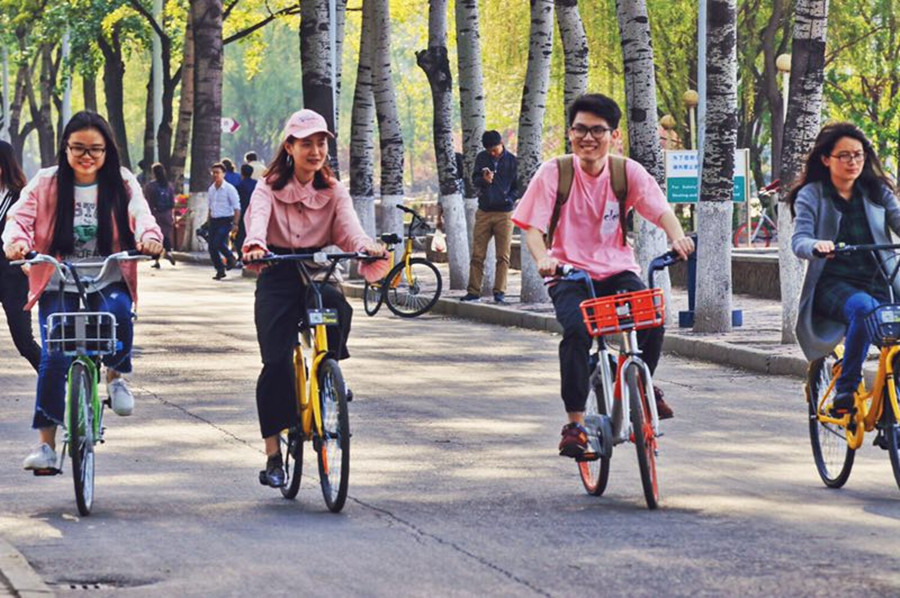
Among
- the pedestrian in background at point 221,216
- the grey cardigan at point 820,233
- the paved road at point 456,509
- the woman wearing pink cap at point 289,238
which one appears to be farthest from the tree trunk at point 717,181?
the pedestrian in background at point 221,216

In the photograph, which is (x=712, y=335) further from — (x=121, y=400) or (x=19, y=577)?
(x=19, y=577)

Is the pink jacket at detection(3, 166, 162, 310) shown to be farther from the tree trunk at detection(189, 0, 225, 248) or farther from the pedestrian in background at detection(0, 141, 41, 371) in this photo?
the tree trunk at detection(189, 0, 225, 248)

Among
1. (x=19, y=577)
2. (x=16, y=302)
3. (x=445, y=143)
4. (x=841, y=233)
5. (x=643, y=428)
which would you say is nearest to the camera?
(x=19, y=577)

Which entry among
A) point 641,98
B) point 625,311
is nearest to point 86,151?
point 625,311

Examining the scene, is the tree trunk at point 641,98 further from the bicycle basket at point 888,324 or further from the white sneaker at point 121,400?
the white sneaker at point 121,400

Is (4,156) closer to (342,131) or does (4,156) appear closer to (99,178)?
(99,178)

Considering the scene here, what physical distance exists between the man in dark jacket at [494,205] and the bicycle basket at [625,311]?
1460 centimetres

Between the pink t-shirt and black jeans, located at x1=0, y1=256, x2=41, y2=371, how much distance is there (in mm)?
3931

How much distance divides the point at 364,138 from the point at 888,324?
72.8 ft

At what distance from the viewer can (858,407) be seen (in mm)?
9633

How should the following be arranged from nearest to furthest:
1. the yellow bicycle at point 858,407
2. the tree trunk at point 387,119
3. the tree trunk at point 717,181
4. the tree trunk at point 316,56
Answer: the yellow bicycle at point 858,407
the tree trunk at point 717,181
the tree trunk at point 316,56
the tree trunk at point 387,119

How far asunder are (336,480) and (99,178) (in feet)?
6.01

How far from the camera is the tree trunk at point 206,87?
130ft

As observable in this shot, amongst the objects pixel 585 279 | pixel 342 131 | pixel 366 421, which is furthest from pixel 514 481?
pixel 342 131
